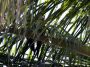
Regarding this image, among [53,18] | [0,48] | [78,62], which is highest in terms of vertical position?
[53,18]

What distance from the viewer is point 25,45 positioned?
1.97 meters

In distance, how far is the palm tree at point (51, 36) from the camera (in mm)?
1592

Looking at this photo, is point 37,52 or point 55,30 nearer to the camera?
point 55,30

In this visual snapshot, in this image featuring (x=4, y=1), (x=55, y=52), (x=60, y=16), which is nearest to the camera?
(x=4, y=1)

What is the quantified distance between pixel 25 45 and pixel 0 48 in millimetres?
174

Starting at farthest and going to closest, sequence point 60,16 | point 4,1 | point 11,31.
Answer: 1. point 60,16
2. point 11,31
3. point 4,1

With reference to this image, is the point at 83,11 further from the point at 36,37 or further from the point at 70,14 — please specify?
the point at 36,37

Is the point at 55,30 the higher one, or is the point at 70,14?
the point at 70,14

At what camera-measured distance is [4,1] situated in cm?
91

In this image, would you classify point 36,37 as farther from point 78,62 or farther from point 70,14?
point 78,62

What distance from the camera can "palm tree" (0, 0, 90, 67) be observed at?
5.22 feet

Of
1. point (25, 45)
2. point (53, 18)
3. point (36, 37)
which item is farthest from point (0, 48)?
point (53, 18)

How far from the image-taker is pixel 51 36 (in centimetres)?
162

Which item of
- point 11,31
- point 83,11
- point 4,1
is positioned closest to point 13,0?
point 4,1
